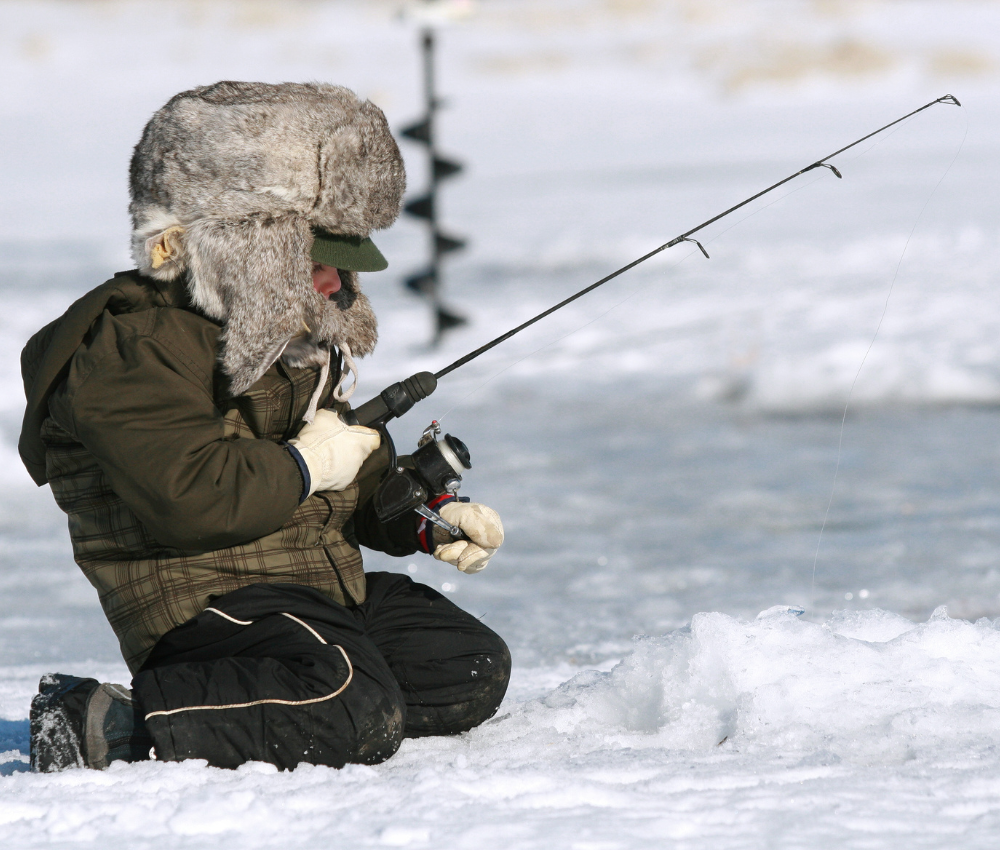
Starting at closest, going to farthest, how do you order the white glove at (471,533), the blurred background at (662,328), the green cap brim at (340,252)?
the green cap brim at (340,252)
the white glove at (471,533)
the blurred background at (662,328)

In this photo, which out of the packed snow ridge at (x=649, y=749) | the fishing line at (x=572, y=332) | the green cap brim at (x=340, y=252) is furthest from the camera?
the fishing line at (x=572, y=332)

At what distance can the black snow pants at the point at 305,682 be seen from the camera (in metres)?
1.93

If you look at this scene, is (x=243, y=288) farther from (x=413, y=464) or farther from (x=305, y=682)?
(x=305, y=682)

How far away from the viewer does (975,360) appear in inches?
255

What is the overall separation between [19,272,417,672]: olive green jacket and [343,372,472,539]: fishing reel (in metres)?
0.10

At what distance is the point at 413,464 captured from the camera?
7.50 feet

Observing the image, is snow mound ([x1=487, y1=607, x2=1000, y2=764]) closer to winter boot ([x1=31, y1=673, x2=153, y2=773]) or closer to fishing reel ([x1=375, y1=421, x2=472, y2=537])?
fishing reel ([x1=375, y1=421, x2=472, y2=537])

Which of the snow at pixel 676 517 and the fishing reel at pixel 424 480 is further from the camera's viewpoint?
the fishing reel at pixel 424 480

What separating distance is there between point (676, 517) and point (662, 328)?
354 centimetres

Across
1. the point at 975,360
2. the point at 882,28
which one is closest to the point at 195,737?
the point at 975,360

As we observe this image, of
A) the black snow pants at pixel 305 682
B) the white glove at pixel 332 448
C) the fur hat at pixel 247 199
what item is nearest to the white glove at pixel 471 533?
the black snow pants at pixel 305 682

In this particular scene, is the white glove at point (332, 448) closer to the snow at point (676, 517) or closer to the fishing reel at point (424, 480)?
the fishing reel at point (424, 480)

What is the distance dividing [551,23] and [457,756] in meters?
29.3

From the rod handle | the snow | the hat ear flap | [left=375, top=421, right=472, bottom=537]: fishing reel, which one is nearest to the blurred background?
the snow
